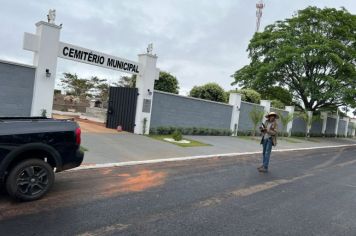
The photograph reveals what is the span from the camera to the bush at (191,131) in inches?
689

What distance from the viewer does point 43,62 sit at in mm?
12680

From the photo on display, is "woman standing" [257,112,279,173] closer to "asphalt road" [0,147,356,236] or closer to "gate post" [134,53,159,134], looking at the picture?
"asphalt road" [0,147,356,236]

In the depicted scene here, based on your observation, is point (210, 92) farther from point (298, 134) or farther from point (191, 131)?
point (298, 134)

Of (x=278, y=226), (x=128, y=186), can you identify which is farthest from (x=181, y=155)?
(x=278, y=226)

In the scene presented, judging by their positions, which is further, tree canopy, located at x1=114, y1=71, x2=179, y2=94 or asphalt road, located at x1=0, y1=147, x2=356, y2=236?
tree canopy, located at x1=114, y1=71, x2=179, y2=94

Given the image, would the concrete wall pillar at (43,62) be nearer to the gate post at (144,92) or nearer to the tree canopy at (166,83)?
the gate post at (144,92)

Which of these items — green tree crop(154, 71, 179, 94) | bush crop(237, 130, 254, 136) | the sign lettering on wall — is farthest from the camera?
bush crop(237, 130, 254, 136)

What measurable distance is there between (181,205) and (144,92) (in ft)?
37.0

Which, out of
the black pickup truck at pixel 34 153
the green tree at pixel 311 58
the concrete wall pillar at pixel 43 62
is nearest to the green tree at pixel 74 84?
the green tree at pixel 311 58

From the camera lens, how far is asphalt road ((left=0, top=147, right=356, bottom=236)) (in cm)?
482

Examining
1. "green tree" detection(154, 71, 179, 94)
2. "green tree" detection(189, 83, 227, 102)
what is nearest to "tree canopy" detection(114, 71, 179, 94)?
"green tree" detection(154, 71, 179, 94)

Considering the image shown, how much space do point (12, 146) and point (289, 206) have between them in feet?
16.1

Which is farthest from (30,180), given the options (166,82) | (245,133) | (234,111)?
(245,133)

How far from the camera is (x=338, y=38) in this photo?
33562mm
